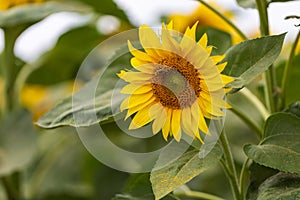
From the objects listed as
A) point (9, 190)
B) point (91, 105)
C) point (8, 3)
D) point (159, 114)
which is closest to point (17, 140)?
point (9, 190)

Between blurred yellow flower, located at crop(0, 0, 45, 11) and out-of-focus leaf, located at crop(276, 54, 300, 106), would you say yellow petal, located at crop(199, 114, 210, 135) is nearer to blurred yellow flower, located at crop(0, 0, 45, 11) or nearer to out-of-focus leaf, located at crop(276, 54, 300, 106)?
out-of-focus leaf, located at crop(276, 54, 300, 106)

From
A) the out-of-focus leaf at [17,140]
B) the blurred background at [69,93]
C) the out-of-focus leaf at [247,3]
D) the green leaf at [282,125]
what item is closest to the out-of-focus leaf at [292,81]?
the blurred background at [69,93]

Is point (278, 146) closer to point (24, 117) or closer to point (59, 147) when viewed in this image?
point (24, 117)

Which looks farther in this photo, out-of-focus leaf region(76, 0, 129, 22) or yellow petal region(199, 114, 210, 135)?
out-of-focus leaf region(76, 0, 129, 22)

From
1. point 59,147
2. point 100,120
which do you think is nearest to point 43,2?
point 59,147

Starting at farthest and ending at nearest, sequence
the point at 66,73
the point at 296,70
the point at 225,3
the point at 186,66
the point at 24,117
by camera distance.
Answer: the point at 66,73 < the point at 225,3 < the point at 24,117 < the point at 296,70 < the point at 186,66

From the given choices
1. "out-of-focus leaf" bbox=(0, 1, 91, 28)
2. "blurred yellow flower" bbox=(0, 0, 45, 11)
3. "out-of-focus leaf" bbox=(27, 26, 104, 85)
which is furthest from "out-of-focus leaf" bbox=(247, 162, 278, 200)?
"out-of-focus leaf" bbox=(27, 26, 104, 85)
